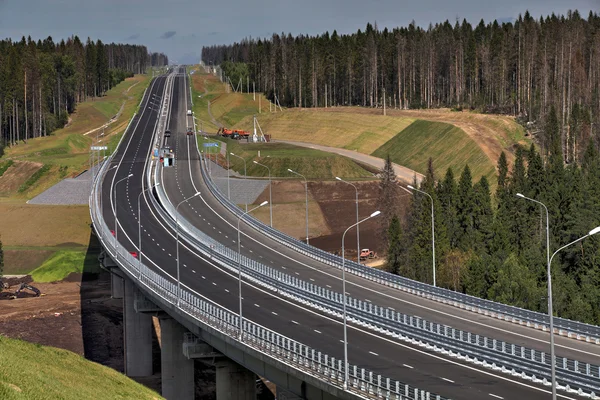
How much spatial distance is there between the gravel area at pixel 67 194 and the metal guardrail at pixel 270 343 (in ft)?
182

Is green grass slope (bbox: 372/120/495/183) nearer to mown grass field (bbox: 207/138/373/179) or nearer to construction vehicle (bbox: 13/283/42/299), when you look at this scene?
mown grass field (bbox: 207/138/373/179)

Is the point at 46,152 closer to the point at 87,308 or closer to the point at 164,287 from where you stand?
the point at 87,308

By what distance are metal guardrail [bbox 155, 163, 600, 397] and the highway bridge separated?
0.10m

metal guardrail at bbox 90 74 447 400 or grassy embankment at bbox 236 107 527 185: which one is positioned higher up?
grassy embankment at bbox 236 107 527 185

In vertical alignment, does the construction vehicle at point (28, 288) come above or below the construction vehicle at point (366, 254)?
below

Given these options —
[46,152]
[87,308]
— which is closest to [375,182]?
[87,308]

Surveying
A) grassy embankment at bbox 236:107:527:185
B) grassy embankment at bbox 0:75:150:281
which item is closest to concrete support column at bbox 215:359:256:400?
grassy embankment at bbox 0:75:150:281

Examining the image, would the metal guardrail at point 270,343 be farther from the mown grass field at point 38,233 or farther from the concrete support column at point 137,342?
the mown grass field at point 38,233

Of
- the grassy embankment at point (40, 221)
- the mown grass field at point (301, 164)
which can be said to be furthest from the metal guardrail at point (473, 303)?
the mown grass field at point (301, 164)

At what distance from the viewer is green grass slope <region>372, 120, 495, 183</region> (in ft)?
474

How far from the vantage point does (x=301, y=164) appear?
511 feet

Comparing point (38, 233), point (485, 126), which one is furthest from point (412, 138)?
point (38, 233)

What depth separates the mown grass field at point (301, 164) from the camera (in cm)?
15288

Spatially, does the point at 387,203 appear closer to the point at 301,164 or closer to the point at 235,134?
the point at 301,164
